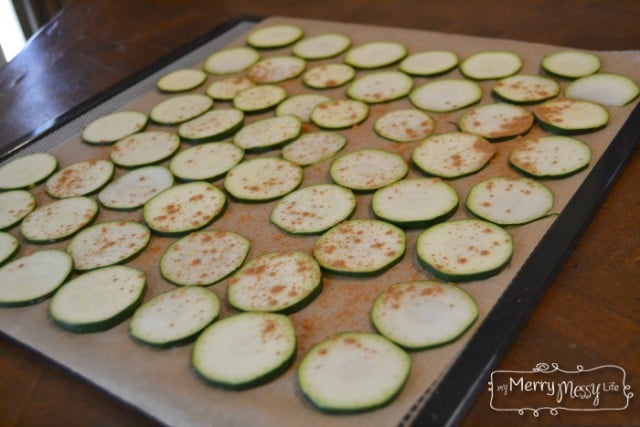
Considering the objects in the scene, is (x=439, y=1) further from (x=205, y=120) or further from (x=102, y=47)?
(x=102, y=47)

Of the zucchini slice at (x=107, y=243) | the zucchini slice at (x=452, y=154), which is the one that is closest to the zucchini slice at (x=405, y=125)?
the zucchini slice at (x=452, y=154)

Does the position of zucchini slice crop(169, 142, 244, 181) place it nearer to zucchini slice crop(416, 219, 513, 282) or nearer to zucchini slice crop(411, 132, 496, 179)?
zucchini slice crop(411, 132, 496, 179)

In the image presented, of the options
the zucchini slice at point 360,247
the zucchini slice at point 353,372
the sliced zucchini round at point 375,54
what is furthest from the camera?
the sliced zucchini round at point 375,54

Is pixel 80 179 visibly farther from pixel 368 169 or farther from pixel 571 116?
pixel 571 116

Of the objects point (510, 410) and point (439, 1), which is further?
point (439, 1)

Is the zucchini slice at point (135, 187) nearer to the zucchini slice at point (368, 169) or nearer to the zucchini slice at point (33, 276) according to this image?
the zucchini slice at point (33, 276)

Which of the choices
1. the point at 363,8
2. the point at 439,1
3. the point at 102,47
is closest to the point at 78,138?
the point at 102,47
